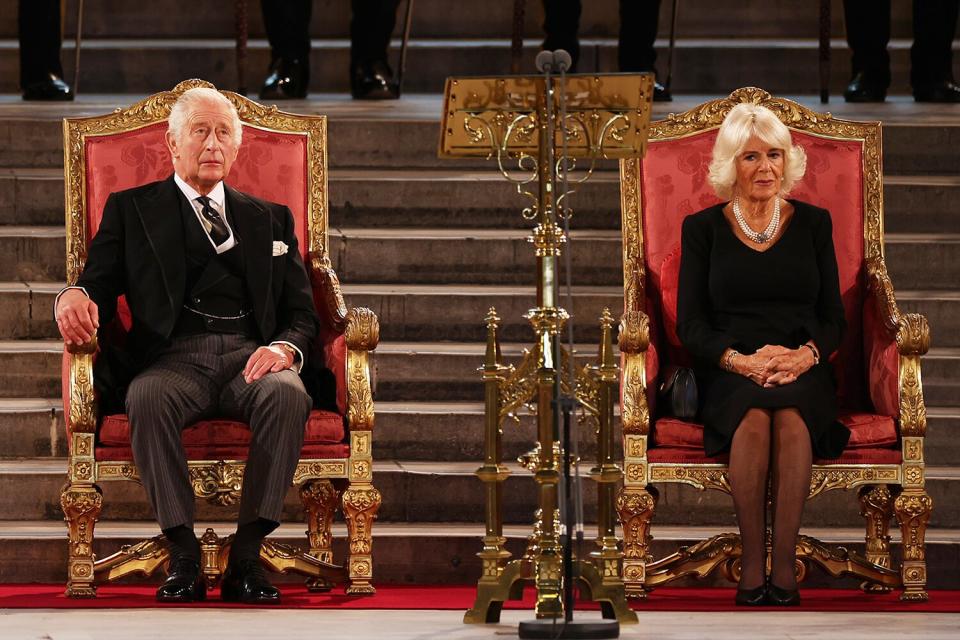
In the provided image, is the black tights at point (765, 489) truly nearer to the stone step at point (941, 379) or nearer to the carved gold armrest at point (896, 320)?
the carved gold armrest at point (896, 320)

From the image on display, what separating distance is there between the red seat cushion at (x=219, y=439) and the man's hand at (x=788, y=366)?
111 cm

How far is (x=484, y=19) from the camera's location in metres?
8.96

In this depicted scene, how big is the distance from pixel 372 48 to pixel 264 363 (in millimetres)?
3388

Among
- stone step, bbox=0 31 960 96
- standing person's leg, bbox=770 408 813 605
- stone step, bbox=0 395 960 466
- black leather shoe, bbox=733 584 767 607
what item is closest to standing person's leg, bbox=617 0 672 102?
stone step, bbox=0 31 960 96

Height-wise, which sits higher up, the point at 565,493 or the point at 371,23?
the point at 371,23

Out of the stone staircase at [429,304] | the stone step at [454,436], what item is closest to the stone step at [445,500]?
the stone staircase at [429,304]

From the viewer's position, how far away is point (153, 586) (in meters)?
4.98

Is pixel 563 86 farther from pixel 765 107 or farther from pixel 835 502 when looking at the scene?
pixel 835 502

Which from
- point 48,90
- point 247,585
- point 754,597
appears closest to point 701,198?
point 754,597

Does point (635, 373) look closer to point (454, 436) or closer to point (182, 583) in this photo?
point (454, 436)

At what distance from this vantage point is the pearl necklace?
Result: 4.96m

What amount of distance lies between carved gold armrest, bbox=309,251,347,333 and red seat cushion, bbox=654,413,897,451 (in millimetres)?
912

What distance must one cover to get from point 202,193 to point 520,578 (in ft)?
4.71

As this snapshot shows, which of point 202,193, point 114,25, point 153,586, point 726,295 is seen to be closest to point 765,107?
point 726,295
